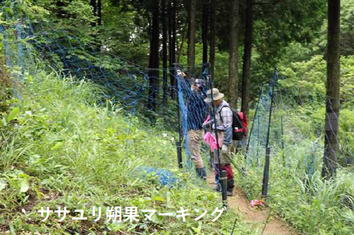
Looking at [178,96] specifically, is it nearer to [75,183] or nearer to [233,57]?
[75,183]

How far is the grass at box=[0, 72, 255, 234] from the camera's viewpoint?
2.50 metres

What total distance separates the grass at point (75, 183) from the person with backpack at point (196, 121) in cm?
131

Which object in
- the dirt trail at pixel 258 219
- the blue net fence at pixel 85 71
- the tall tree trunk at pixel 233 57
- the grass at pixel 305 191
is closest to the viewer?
the grass at pixel 305 191

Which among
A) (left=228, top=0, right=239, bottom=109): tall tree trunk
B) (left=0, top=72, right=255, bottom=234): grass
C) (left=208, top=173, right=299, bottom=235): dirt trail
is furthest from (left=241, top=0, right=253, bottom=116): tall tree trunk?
(left=0, top=72, right=255, bottom=234): grass

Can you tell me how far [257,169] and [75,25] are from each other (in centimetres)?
541

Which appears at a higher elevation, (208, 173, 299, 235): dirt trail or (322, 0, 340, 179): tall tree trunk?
(322, 0, 340, 179): tall tree trunk

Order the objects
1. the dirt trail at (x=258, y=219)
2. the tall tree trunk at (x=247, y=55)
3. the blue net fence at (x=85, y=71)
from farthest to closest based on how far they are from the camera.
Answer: the tall tree trunk at (x=247, y=55) < the blue net fence at (x=85, y=71) < the dirt trail at (x=258, y=219)

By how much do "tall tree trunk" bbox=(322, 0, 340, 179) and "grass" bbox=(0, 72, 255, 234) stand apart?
1625mm

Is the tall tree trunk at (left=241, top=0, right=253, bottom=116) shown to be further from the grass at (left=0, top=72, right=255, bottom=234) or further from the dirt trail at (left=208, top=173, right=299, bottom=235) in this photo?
the grass at (left=0, top=72, right=255, bottom=234)

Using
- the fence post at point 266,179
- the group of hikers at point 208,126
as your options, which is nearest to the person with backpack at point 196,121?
the group of hikers at point 208,126

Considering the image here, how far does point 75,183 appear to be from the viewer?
2.87 meters

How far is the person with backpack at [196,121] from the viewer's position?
17.2 feet

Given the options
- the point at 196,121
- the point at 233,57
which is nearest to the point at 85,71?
the point at 196,121

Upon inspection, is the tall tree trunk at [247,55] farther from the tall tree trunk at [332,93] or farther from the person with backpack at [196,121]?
the tall tree trunk at [332,93]
